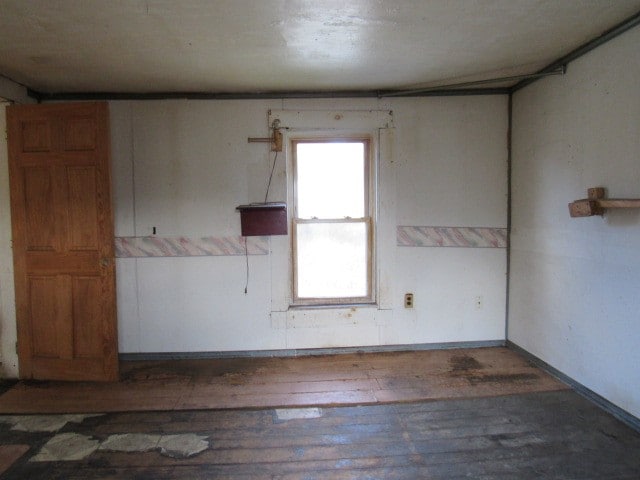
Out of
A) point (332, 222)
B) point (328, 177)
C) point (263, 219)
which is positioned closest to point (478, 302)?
point (332, 222)

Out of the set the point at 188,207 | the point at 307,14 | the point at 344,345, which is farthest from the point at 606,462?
the point at 188,207

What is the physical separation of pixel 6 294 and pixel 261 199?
2.27m

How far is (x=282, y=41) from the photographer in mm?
2496

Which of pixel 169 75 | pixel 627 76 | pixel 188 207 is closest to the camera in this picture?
pixel 627 76

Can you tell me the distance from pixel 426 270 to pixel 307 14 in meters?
2.42

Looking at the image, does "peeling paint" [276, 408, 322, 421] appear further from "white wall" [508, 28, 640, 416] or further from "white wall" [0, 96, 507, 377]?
"white wall" [508, 28, 640, 416]

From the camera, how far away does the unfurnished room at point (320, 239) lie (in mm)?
2213

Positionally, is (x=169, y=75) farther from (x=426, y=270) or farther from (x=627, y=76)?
(x=627, y=76)

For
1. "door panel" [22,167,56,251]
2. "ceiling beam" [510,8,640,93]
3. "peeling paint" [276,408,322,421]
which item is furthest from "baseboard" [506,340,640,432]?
"door panel" [22,167,56,251]

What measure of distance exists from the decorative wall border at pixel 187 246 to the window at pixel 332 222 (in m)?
0.41

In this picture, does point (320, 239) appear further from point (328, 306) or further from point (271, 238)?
point (328, 306)

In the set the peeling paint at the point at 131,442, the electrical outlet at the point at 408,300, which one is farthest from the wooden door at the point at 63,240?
the electrical outlet at the point at 408,300

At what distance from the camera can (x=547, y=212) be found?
310 cm

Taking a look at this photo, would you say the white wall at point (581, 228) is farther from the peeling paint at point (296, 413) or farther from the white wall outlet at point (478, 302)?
the peeling paint at point (296, 413)
